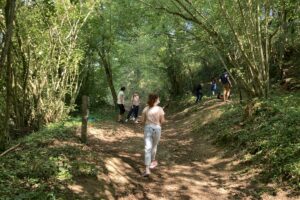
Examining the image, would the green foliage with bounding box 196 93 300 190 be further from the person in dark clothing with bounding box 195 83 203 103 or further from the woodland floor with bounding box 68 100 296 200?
the person in dark clothing with bounding box 195 83 203 103

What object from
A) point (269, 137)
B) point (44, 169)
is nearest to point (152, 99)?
point (44, 169)

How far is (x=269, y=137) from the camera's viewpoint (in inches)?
376

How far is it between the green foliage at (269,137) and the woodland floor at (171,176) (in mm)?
388

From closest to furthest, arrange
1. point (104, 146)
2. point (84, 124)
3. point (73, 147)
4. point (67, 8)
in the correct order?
point (73, 147) < point (84, 124) < point (104, 146) < point (67, 8)

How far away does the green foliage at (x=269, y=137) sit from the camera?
7.81m

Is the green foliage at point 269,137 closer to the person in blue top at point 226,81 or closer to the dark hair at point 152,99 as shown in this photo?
the dark hair at point 152,99

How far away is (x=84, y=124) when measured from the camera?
10719 millimetres

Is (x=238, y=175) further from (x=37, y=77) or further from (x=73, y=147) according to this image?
(x=37, y=77)

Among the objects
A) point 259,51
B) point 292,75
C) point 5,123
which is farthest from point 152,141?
point 292,75

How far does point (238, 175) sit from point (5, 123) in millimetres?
5799

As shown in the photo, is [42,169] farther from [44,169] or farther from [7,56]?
[7,56]

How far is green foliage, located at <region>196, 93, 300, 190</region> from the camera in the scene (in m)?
7.81

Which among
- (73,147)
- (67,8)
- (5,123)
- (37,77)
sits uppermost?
(67,8)

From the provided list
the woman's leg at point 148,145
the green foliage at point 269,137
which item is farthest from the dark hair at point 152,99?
the green foliage at point 269,137
